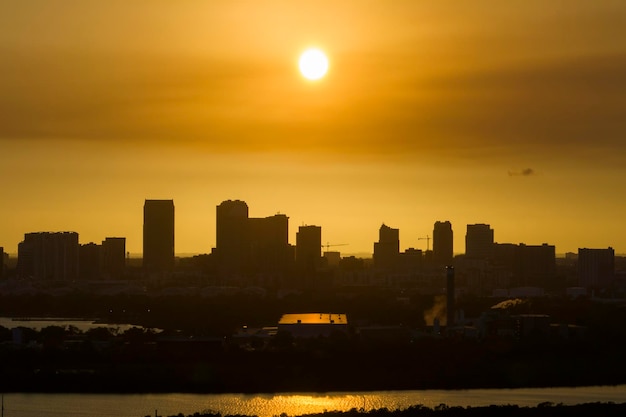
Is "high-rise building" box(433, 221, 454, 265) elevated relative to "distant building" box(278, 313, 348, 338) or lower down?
elevated

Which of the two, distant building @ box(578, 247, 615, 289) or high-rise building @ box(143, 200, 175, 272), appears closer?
distant building @ box(578, 247, 615, 289)

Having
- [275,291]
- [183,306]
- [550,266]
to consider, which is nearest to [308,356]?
[183,306]

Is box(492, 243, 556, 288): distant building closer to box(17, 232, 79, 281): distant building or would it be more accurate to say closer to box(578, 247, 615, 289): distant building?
box(578, 247, 615, 289): distant building

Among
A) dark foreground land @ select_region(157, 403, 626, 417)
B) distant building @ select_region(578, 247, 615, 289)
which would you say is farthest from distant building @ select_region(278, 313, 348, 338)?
distant building @ select_region(578, 247, 615, 289)

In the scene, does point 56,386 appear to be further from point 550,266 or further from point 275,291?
point 550,266

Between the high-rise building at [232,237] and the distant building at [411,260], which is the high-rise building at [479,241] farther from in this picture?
the high-rise building at [232,237]

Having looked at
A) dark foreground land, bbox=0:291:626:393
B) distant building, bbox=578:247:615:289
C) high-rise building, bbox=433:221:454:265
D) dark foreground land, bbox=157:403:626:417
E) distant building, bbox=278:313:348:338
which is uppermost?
high-rise building, bbox=433:221:454:265

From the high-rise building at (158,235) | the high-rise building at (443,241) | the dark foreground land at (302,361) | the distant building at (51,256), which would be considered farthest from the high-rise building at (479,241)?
the dark foreground land at (302,361)
